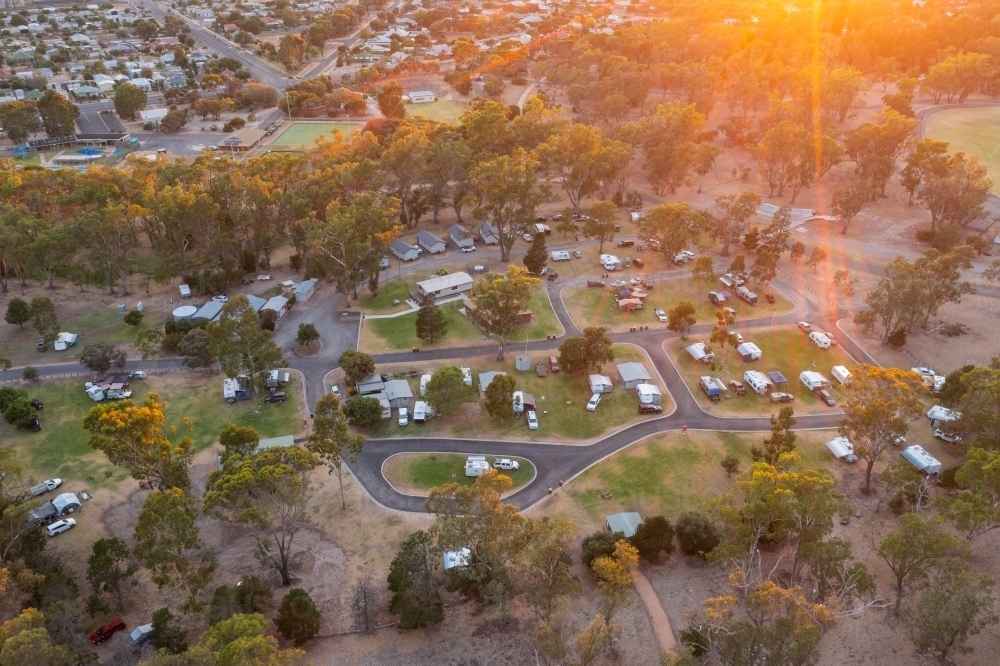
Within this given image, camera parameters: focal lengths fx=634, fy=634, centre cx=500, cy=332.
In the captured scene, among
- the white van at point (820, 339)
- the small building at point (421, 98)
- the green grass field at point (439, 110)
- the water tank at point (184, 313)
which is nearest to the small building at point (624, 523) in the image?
the white van at point (820, 339)

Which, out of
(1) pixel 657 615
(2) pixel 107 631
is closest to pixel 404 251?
(2) pixel 107 631

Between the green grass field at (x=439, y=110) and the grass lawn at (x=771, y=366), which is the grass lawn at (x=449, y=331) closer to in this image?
the grass lawn at (x=771, y=366)

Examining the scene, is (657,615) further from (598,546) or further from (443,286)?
(443,286)

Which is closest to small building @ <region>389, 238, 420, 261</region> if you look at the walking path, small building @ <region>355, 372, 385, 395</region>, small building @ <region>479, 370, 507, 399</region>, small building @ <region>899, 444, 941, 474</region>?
small building @ <region>355, 372, 385, 395</region>

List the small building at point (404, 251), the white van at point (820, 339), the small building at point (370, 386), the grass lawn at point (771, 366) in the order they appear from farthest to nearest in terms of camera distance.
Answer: the small building at point (404, 251) → the white van at point (820, 339) → the small building at point (370, 386) → the grass lawn at point (771, 366)

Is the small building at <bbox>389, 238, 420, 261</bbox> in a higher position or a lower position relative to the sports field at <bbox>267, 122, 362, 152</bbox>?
lower

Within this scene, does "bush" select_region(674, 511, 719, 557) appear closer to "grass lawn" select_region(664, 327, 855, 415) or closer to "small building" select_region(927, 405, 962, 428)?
"grass lawn" select_region(664, 327, 855, 415)

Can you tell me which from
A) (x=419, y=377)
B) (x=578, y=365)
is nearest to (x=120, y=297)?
(x=419, y=377)
